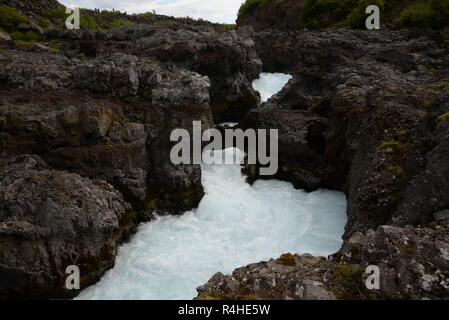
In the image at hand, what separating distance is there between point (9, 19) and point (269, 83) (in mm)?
32879

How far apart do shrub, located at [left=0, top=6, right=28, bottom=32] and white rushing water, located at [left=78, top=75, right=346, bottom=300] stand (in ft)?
103

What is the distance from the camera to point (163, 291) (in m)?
→ 14.7

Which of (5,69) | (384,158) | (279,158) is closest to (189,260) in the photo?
(384,158)

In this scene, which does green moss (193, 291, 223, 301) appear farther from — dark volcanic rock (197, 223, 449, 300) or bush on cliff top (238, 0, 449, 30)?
bush on cliff top (238, 0, 449, 30)

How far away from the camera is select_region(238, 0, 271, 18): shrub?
241 ft

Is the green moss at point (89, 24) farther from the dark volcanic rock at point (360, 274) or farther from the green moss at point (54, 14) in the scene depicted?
the dark volcanic rock at point (360, 274)

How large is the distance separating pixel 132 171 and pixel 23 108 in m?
6.15

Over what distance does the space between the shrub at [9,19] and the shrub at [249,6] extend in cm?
4629

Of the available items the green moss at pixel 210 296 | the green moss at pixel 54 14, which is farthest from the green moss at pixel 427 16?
the green moss at pixel 54 14

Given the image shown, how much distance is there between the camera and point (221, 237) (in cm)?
1861

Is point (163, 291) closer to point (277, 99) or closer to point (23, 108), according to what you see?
point (23, 108)

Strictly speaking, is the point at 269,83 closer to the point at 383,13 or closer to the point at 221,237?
the point at 383,13

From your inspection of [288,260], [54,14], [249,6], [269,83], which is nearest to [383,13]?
[269,83]

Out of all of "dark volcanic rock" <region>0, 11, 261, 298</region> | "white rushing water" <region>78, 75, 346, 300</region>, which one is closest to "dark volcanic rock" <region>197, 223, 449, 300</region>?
"white rushing water" <region>78, 75, 346, 300</region>
